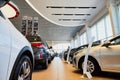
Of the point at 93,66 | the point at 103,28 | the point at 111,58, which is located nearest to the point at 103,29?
the point at 103,28

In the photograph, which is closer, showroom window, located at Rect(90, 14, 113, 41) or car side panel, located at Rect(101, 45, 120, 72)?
car side panel, located at Rect(101, 45, 120, 72)

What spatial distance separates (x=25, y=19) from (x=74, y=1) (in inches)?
135

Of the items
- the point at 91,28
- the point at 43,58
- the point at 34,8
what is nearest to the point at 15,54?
the point at 43,58

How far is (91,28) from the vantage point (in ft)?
50.0

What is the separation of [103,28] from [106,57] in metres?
9.29

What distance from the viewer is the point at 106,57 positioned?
3.43 m

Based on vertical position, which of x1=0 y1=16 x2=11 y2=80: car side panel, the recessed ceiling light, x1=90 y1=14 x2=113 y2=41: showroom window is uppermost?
x1=90 y1=14 x2=113 y2=41: showroom window

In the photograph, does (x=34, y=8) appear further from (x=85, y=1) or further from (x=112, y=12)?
(x=112, y=12)

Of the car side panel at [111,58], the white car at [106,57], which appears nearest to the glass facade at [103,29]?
the white car at [106,57]

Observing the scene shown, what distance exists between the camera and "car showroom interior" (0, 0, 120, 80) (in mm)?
1522

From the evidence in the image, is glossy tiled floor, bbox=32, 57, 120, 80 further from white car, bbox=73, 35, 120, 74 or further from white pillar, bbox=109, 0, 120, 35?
white pillar, bbox=109, 0, 120, 35

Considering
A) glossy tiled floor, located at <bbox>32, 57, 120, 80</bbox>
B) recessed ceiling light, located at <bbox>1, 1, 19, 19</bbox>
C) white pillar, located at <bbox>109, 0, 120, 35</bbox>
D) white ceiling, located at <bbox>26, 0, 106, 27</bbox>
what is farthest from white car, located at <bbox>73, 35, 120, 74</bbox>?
white ceiling, located at <bbox>26, 0, 106, 27</bbox>

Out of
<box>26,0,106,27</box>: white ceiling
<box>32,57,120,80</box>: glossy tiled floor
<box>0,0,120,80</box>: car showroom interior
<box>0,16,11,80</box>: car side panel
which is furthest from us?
<box>26,0,106,27</box>: white ceiling

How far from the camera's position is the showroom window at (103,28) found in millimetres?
10863
